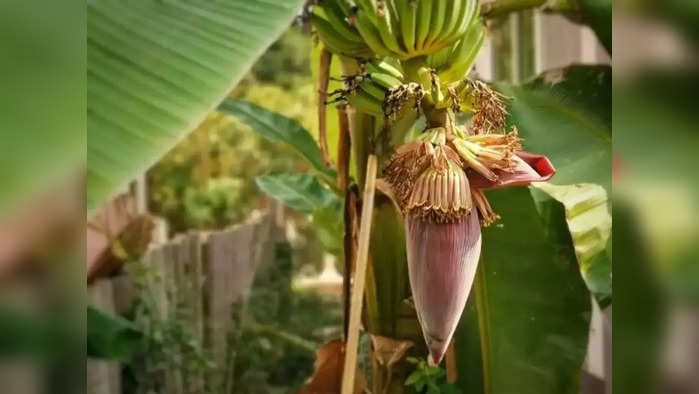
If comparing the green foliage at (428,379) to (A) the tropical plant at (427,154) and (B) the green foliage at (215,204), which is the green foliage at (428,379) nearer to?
(A) the tropical plant at (427,154)

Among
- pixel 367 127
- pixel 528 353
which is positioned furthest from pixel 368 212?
pixel 528 353

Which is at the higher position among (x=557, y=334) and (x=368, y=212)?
(x=368, y=212)

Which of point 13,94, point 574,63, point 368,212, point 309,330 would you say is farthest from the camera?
point 309,330

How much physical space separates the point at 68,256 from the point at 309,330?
455 mm

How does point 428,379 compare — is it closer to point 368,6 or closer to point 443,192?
point 443,192

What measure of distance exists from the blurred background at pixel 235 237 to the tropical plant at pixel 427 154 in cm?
5

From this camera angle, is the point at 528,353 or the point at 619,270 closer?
the point at 619,270

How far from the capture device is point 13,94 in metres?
0.31

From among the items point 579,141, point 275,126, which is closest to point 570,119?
point 579,141

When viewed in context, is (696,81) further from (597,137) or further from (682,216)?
(597,137)

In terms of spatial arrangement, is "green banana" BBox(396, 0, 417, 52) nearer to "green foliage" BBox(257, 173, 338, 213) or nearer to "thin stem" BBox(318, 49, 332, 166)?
"thin stem" BBox(318, 49, 332, 166)

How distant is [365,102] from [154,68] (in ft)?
0.48

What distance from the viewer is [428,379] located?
56cm

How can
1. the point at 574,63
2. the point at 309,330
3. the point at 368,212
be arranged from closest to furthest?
the point at 368,212
the point at 574,63
the point at 309,330
